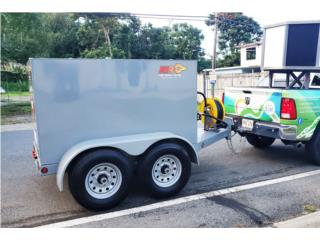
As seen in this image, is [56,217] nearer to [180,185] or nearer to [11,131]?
[180,185]

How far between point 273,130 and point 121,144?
2888 millimetres

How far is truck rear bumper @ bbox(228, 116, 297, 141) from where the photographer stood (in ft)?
17.0

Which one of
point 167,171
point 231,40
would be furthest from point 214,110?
point 231,40

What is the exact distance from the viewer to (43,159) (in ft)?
12.3

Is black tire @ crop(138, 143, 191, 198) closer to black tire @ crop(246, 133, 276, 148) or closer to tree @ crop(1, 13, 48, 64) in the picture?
black tire @ crop(246, 133, 276, 148)

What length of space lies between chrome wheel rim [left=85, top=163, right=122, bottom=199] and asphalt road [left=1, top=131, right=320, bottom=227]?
0.26 m

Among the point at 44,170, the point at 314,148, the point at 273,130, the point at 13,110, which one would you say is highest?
the point at 273,130

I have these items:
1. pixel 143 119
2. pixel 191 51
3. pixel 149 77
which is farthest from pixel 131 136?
pixel 191 51

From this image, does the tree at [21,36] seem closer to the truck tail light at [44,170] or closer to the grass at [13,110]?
the grass at [13,110]

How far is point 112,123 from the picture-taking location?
13.2ft

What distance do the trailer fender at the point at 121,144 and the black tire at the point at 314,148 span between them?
8.59 ft

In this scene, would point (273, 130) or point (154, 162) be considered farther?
point (273, 130)

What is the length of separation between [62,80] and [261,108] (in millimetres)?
3612

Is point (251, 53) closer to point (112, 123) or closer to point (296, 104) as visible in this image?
point (296, 104)
